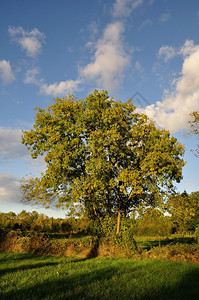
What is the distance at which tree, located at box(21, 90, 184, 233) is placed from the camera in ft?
60.0

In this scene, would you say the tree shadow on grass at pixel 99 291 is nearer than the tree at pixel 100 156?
Yes

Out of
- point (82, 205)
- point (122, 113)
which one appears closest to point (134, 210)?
point (82, 205)

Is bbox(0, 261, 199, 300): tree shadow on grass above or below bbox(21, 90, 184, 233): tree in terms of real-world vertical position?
below

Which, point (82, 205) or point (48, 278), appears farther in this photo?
point (82, 205)

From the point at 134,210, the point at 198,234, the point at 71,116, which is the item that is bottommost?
the point at 198,234

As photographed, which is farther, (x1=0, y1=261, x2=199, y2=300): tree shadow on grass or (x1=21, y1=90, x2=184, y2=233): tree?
(x1=21, y1=90, x2=184, y2=233): tree

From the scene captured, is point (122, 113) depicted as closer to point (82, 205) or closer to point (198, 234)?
point (82, 205)

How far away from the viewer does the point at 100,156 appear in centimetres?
1873

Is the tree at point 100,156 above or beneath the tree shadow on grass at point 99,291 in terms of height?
above

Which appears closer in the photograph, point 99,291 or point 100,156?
point 99,291

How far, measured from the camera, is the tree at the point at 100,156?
60.0 feet

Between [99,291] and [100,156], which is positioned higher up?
[100,156]

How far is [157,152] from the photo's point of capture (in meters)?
17.7

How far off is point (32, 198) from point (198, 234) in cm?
1503
